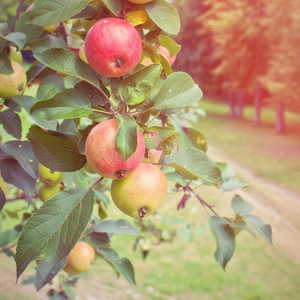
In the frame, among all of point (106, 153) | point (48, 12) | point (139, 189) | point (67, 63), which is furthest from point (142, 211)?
point (48, 12)

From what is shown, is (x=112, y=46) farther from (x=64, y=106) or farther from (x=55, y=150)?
(x=55, y=150)

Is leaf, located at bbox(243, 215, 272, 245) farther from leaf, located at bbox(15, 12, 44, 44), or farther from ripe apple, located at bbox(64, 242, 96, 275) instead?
leaf, located at bbox(15, 12, 44, 44)

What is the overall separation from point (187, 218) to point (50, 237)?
5.04m

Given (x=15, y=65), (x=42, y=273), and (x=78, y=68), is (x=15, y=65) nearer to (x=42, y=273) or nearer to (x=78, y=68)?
(x=78, y=68)

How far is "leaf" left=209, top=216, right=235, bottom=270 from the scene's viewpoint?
99 cm

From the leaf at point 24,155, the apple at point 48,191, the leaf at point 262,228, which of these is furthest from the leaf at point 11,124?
the leaf at point 262,228

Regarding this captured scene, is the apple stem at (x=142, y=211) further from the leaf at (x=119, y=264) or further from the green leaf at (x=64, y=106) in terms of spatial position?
the leaf at (x=119, y=264)

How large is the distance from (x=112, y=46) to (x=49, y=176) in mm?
660

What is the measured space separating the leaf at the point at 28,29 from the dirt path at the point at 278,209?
456cm

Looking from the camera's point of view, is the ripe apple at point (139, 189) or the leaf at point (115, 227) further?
the leaf at point (115, 227)

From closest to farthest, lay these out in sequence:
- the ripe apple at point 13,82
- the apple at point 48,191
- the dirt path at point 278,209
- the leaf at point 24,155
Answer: the leaf at point 24,155
the ripe apple at point 13,82
the apple at point 48,191
the dirt path at point 278,209

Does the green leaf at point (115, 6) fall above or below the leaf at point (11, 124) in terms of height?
above

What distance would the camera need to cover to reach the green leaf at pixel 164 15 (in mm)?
715

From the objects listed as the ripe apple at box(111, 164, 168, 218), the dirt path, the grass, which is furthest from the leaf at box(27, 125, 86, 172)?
the grass
